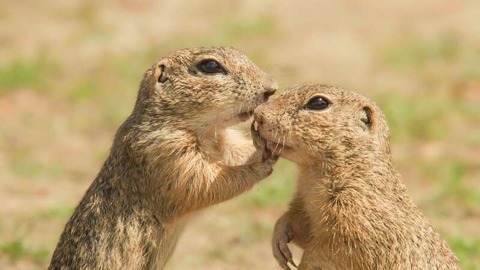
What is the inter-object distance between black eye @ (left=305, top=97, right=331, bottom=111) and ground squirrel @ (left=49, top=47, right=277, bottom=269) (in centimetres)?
30

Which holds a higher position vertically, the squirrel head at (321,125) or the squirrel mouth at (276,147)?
the squirrel head at (321,125)

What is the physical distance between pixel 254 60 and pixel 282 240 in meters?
8.31

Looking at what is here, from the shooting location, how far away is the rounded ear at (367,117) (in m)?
6.98

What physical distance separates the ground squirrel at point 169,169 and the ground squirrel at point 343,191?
11.4 inches

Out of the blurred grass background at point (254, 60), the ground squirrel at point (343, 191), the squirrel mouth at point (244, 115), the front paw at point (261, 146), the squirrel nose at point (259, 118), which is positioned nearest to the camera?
the ground squirrel at point (343, 191)

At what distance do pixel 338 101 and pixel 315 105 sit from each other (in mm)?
169

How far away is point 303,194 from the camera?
6918 millimetres

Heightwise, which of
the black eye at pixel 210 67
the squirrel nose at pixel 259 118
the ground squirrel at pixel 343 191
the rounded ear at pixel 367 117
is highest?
the black eye at pixel 210 67

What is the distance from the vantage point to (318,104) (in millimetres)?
6934

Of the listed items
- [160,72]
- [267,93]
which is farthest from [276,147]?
[160,72]

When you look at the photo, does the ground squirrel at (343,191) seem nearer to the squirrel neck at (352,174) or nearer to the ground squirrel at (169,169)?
the squirrel neck at (352,174)

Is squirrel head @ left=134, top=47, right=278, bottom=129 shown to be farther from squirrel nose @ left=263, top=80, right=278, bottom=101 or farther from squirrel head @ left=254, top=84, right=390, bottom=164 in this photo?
squirrel head @ left=254, top=84, right=390, bottom=164

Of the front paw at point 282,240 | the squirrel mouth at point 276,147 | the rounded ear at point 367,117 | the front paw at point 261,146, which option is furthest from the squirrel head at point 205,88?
the front paw at point 282,240

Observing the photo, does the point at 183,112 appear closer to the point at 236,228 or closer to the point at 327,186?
the point at 327,186
